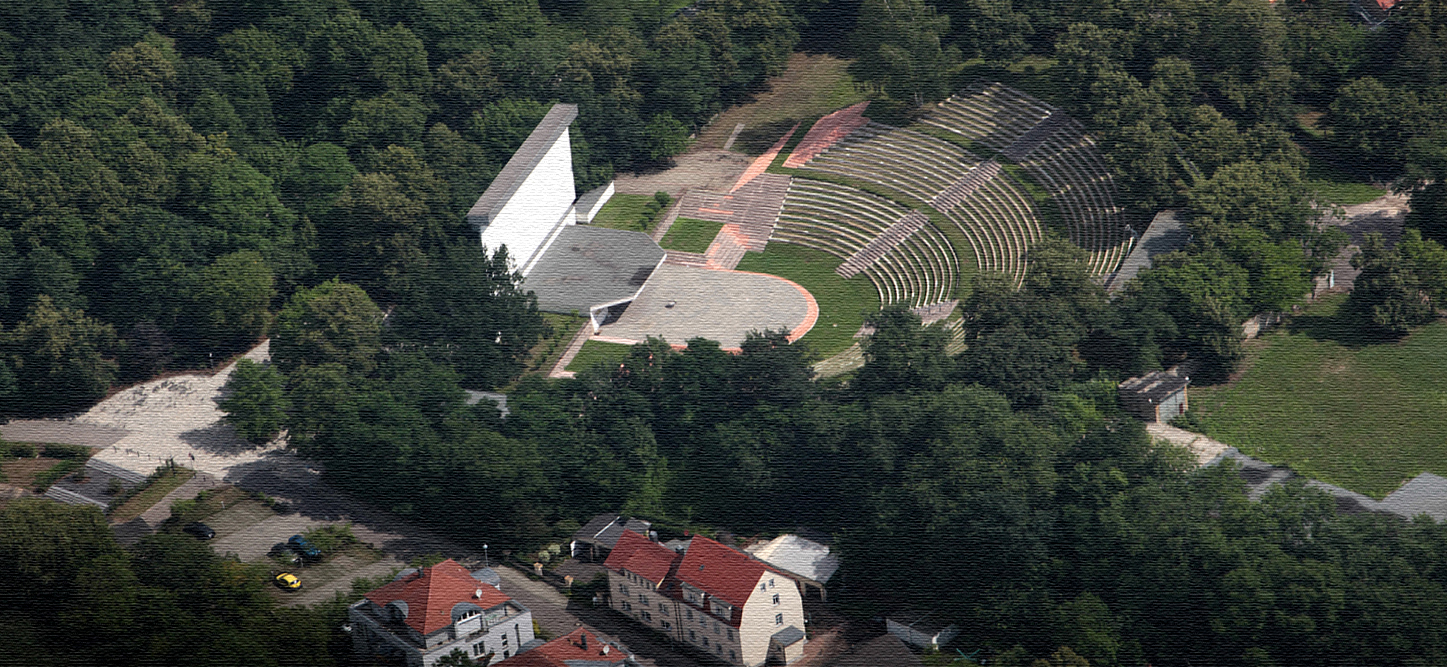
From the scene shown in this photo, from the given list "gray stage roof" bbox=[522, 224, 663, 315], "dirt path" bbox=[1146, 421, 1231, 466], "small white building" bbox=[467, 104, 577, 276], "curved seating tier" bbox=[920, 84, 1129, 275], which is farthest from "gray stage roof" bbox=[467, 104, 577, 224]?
"dirt path" bbox=[1146, 421, 1231, 466]

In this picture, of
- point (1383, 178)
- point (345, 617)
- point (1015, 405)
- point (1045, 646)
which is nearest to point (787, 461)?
point (1015, 405)

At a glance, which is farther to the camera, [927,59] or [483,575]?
[927,59]

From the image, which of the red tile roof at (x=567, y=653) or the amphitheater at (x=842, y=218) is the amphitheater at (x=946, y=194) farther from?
the red tile roof at (x=567, y=653)

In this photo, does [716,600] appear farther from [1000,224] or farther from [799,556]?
[1000,224]

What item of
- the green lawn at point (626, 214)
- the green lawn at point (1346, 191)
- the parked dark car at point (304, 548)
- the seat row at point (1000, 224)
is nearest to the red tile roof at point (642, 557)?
the parked dark car at point (304, 548)

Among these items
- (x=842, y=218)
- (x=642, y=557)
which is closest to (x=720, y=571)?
(x=642, y=557)

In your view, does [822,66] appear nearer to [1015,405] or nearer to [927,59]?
[927,59]
